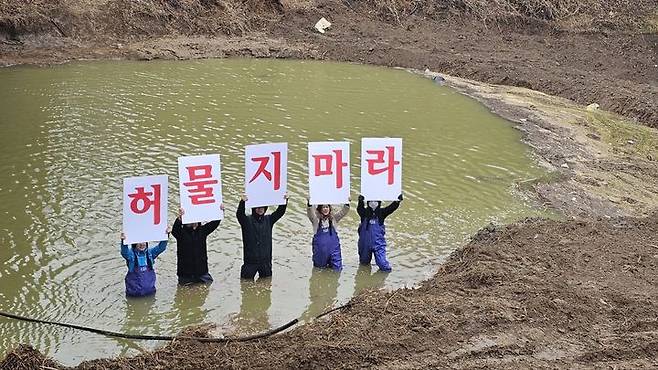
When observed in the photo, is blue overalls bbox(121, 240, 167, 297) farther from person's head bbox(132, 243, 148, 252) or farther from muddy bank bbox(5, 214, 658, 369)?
muddy bank bbox(5, 214, 658, 369)

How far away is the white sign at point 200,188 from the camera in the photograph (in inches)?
348

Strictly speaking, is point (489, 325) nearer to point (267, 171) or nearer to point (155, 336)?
point (267, 171)

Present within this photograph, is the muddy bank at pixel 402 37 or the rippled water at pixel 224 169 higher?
the muddy bank at pixel 402 37

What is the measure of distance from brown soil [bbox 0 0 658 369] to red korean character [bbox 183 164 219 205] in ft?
6.16

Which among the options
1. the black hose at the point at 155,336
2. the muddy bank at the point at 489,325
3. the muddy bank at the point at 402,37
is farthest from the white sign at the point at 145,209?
the muddy bank at the point at 402,37

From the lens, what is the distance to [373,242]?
406 inches

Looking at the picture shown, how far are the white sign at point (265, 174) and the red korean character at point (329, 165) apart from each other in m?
0.46

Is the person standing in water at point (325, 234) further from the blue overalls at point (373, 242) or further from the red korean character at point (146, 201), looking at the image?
the red korean character at point (146, 201)

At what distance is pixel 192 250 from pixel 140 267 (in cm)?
70

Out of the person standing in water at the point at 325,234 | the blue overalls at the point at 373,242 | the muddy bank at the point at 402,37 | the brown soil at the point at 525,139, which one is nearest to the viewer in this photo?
the brown soil at the point at 525,139

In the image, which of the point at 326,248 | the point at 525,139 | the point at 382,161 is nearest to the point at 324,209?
the point at 326,248

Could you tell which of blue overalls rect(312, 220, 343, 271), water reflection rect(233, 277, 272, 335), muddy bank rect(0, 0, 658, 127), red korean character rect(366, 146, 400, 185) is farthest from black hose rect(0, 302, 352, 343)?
muddy bank rect(0, 0, 658, 127)

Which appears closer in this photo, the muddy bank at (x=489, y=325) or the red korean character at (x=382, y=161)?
the muddy bank at (x=489, y=325)

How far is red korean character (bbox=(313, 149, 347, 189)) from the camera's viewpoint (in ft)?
31.7
